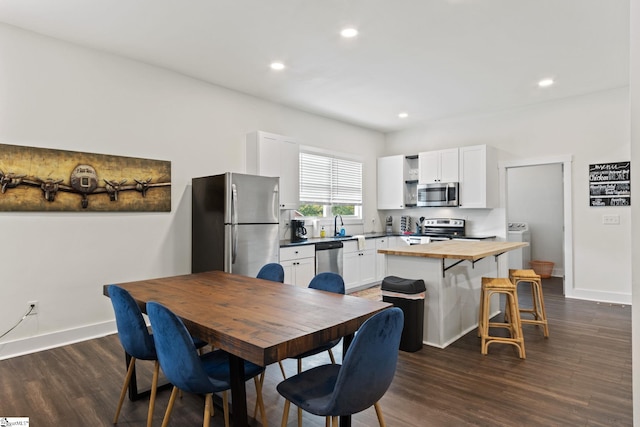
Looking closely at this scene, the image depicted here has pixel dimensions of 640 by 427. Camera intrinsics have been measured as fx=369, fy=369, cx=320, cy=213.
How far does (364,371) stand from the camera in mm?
1512

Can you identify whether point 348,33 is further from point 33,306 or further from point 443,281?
point 33,306

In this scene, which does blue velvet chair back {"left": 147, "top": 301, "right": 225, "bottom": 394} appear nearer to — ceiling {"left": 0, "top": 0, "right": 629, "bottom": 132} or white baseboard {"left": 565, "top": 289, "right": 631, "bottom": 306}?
ceiling {"left": 0, "top": 0, "right": 629, "bottom": 132}

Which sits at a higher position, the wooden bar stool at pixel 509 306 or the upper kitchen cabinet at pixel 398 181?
the upper kitchen cabinet at pixel 398 181

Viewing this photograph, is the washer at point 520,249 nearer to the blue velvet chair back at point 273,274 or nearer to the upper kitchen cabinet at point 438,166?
the upper kitchen cabinet at point 438,166

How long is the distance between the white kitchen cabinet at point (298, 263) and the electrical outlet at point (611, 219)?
4111 millimetres

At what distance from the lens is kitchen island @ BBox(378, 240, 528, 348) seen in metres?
3.49

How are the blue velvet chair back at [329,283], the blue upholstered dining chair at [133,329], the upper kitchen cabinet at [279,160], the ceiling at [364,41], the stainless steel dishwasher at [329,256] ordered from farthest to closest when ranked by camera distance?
1. the stainless steel dishwasher at [329,256]
2. the upper kitchen cabinet at [279,160]
3. the ceiling at [364,41]
4. the blue velvet chair back at [329,283]
5. the blue upholstered dining chair at [133,329]

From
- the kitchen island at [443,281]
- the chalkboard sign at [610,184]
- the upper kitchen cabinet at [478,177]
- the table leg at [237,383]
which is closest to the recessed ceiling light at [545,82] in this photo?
the upper kitchen cabinet at [478,177]

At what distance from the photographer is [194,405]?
8.15 feet

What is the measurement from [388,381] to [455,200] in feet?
16.5

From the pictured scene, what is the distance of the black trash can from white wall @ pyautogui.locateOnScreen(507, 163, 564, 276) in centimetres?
530

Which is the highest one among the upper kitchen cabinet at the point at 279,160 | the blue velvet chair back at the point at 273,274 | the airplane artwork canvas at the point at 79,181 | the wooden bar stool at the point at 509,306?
the upper kitchen cabinet at the point at 279,160

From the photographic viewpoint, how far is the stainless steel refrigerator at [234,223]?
4066 millimetres

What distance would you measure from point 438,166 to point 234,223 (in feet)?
12.9
